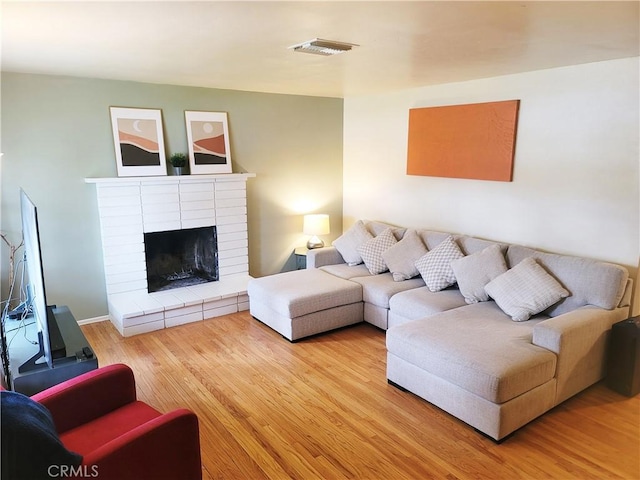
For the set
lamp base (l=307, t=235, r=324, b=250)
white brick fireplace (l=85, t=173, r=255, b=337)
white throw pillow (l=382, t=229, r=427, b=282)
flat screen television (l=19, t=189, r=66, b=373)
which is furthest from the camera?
lamp base (l=307, t=235, r=324, b=250)

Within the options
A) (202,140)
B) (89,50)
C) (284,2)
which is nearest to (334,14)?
(284,2)

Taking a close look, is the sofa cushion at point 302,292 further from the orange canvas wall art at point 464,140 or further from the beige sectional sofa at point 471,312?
the orange canvas wall art at point 464,140

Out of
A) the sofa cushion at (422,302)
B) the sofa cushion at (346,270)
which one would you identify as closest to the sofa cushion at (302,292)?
the sofa cushion at (346,270)

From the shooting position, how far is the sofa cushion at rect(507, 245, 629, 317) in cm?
312

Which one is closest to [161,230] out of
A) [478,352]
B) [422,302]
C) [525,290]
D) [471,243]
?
[422,302]

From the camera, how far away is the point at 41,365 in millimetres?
2648

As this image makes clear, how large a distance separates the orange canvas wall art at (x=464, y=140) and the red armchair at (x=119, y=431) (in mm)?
3316

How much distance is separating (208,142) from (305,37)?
2505mm

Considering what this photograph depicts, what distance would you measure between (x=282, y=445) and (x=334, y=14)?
88.6 inches

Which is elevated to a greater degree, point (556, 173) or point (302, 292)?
point (556, 173)

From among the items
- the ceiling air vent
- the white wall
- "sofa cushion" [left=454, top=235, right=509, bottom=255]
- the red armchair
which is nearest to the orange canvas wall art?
the white wall

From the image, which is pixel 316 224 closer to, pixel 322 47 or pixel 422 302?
pixel 422 302

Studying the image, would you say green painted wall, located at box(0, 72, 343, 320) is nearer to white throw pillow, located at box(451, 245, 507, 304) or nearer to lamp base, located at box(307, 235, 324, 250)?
lamp base, located at box(307, 235, 324, 250)

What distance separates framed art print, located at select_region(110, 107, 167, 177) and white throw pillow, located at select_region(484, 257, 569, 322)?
324 centimetres
